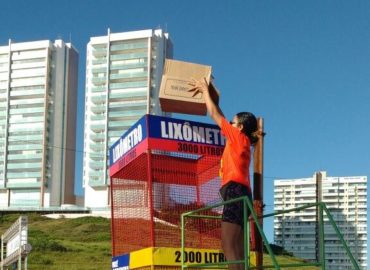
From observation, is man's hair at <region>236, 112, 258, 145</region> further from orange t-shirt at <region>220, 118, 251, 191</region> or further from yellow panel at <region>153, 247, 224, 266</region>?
yellow panel at <region>153, 247, 224, 266</region>

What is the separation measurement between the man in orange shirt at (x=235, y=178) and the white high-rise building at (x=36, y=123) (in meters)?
99.4

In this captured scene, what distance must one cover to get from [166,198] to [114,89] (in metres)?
99.1

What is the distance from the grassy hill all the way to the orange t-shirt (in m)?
21.9

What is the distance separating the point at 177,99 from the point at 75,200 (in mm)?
102892

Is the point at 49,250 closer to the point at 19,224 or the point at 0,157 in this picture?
the point at 19,224

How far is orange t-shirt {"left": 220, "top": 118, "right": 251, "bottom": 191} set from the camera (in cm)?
657

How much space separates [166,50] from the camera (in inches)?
4289

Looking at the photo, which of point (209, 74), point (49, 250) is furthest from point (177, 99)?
point (49, 250)

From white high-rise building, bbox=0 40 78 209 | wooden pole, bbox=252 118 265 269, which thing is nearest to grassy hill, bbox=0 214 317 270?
wooden pole, bbox=252 118 265 269

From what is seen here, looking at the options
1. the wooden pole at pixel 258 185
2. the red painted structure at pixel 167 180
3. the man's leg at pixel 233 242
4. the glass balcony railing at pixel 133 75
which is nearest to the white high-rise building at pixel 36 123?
the glass balcony railing at pixel 133 75

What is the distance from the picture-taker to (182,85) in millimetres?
9039

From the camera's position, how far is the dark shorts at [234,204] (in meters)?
6.45

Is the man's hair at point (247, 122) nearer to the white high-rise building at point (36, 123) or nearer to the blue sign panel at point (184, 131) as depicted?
the blue sign panel at point (184, 131)

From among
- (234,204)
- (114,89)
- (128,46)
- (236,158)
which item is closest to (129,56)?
(128,46)
